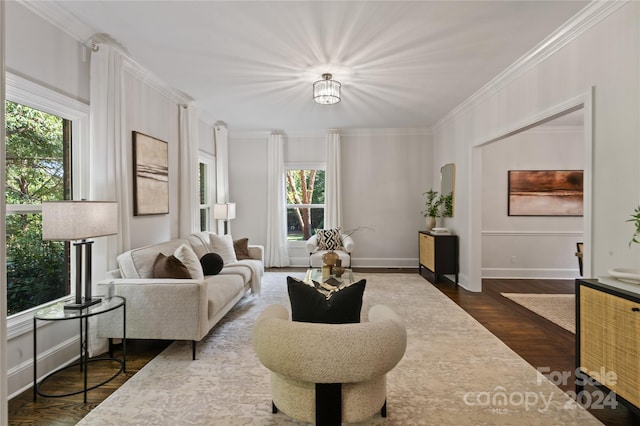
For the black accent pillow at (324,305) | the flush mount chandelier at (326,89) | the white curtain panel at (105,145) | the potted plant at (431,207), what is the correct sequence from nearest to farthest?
1. the black accent pillow at (324,305)
2. the white curtain panel at (105,145)
3. the flush mount chandelier at (326,89)
4. the potted plant at (431,207)

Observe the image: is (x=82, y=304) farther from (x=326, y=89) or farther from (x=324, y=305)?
(x=326, y=89)

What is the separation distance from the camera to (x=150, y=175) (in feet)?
12.3

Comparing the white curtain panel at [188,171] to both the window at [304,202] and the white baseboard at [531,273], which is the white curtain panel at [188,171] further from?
the white baseboard at [531,273]

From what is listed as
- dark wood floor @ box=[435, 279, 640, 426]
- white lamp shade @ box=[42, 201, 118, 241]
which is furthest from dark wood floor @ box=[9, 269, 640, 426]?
white lamp shade @ box=[42, 201, 118, 241]

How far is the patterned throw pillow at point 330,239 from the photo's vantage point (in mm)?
5805

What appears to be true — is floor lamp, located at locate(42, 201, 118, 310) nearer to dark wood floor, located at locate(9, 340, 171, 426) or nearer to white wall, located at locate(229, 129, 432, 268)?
dark wood floor, located at locate(9, 340, 171, 426)

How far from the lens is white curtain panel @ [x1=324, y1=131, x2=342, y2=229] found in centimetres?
643

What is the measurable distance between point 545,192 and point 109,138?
6574 mm

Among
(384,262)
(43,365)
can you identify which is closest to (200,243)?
(43,365)

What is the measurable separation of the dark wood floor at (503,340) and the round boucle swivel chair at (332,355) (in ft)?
5.02

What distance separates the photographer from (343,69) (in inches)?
141

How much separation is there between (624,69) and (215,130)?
5.64m

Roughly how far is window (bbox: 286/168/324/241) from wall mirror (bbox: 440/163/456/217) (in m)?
2.40

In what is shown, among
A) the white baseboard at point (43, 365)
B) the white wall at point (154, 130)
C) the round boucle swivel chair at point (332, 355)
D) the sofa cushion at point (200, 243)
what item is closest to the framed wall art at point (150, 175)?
the white wall at point (154, 130)
